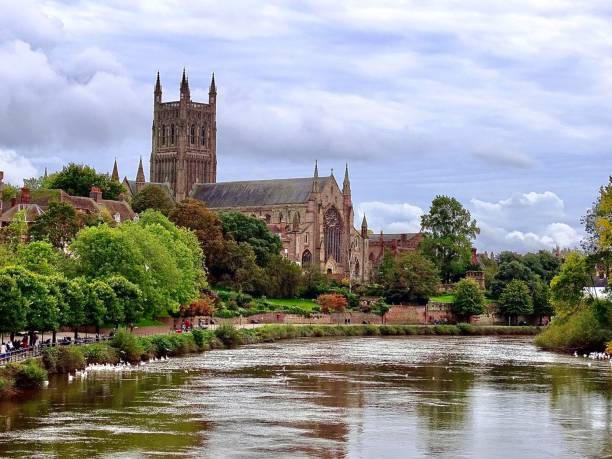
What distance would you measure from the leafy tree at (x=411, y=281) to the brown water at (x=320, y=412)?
7290 centimetres

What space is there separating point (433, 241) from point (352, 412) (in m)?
120

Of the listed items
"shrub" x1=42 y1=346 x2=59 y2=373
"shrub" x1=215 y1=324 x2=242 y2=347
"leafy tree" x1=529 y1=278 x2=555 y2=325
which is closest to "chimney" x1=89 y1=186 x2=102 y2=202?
"shrub" x1=215 y1=324 x2=242 y2=347

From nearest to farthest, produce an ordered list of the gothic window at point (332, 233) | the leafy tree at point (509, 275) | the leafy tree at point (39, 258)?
1. the leafy tree at point (39, 258)
2. the leafy tree at point (509, 275)
3. the gothic window at point (332, 233)

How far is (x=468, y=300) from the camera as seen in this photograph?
6053 inches

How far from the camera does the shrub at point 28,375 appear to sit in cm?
5675

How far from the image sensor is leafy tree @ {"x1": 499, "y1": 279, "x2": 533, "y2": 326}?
15438cm

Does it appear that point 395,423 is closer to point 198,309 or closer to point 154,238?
point 154,238

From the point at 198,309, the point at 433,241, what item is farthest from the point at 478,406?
the point at 433,241

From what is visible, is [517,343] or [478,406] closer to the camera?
[478,406]

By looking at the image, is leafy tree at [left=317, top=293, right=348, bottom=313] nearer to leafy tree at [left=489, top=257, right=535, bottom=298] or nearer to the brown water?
leafy tree at [left=489, top=257, right=535, bottom=298]

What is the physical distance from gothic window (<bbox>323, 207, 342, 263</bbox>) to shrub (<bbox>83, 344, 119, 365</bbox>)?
123833 millimetres

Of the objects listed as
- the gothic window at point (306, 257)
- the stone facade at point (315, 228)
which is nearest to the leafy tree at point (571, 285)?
the stone facade at point (315, 228)

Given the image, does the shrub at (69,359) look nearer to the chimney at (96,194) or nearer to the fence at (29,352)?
the fence at (29,352)

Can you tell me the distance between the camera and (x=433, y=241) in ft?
565
